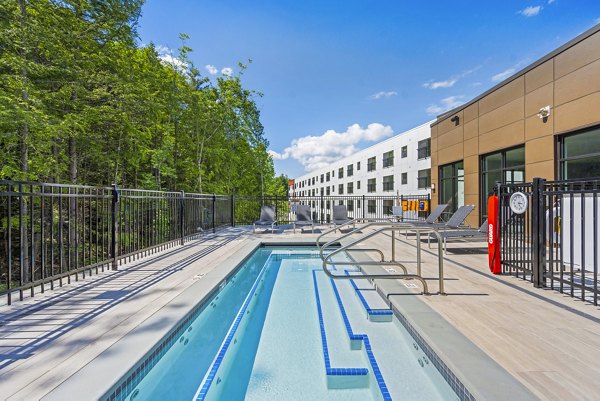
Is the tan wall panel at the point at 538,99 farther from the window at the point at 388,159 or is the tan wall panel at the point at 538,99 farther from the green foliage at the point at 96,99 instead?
the window at the point at 388,159

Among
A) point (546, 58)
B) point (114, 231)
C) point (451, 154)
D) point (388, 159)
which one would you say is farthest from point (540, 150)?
point (388, 159)

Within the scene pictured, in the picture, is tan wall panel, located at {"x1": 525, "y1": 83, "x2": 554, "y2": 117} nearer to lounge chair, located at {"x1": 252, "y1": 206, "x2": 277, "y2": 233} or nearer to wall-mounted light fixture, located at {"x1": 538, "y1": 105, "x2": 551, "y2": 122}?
wall-mounted light fixture, located at {"x1": 538, "y1": 105, "x2": 551, "y2": 122}

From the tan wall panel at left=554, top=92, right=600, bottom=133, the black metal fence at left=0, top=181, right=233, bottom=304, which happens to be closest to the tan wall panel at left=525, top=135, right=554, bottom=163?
the tan wall panel at left=554, top=92, right=600, bottom=133

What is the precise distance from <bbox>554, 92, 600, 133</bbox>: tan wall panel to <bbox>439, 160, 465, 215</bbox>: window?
4.36 meters

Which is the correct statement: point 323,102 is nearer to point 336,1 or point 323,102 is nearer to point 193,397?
point 336,1

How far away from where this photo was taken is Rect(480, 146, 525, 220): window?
812 centimetres

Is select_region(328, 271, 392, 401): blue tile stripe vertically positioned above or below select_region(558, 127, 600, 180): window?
below

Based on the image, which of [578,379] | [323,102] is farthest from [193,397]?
[323,102]

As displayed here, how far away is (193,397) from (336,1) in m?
12.4

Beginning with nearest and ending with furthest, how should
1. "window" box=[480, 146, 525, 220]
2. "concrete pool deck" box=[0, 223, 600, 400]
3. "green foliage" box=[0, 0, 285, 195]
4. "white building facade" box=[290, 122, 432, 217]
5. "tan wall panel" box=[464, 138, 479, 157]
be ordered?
"concrete pool deck" box=[0, 223, 600, 400]
"green foliage" box=[0, 0, 285, 195]
"window" box=[480, 146, 525, 220]
"tan wall panel" box=[464, 138, 479, 157]
"white building facade" box=[290, 122, 432, 217]

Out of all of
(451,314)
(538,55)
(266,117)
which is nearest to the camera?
(451,314)

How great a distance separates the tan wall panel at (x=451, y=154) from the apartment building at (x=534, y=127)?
0.13 ft

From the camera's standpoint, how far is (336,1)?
34.1 ft

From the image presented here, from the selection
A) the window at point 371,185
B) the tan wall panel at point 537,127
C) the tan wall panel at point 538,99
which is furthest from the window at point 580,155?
the window at point 371,185
